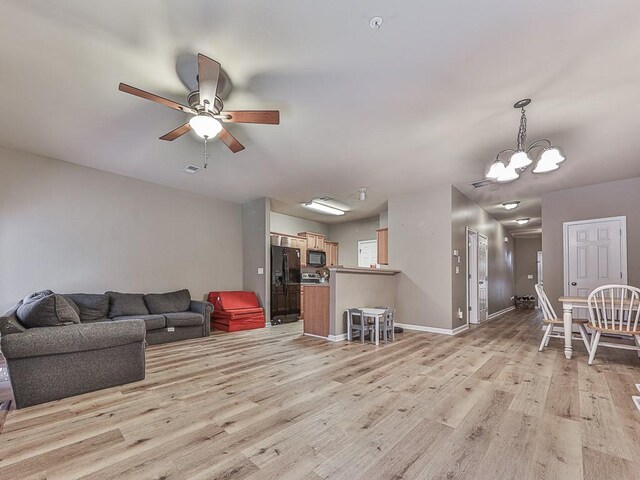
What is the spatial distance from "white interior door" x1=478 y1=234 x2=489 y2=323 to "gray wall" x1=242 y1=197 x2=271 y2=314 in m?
4.69

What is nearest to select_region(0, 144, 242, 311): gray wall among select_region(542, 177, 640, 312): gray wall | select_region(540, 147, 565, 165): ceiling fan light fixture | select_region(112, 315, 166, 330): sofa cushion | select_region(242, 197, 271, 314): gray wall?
select_region(242, 197, 271, 314): gray wall

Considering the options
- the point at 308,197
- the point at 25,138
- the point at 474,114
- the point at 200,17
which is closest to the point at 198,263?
the point at 308,197

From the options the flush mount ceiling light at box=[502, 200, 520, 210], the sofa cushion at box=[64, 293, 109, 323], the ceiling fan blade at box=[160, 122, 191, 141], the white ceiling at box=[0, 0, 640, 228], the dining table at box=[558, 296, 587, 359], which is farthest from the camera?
the flush mount ceiling light at box=[502, 200, 520, 210]

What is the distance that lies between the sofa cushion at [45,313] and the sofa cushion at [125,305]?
1.82m

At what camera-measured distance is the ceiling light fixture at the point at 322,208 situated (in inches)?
265

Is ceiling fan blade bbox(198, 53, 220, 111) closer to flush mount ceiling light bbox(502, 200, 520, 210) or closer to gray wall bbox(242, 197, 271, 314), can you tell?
gray wall bbox(242, 197, 271, 314)

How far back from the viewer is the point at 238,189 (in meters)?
5.82

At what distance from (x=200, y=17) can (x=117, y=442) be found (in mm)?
2747

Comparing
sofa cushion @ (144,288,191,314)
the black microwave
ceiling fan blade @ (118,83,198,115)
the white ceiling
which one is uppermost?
the white ceiling

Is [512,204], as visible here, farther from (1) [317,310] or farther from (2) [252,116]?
(2) [252,116]

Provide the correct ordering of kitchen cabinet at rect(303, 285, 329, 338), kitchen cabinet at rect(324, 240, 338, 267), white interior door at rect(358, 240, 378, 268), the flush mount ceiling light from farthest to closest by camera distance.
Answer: kitchen cabinet at rect(324, 240, 338, 267) < white interior door at rect(358, 240, 378, 268) < the flush mount ceiling light < kitchen cabinet at rect(303, 285, 329, 338)

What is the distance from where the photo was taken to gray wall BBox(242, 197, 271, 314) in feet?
20.7

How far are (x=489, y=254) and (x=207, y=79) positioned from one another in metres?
7.58

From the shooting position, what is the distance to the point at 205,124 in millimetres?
2648
